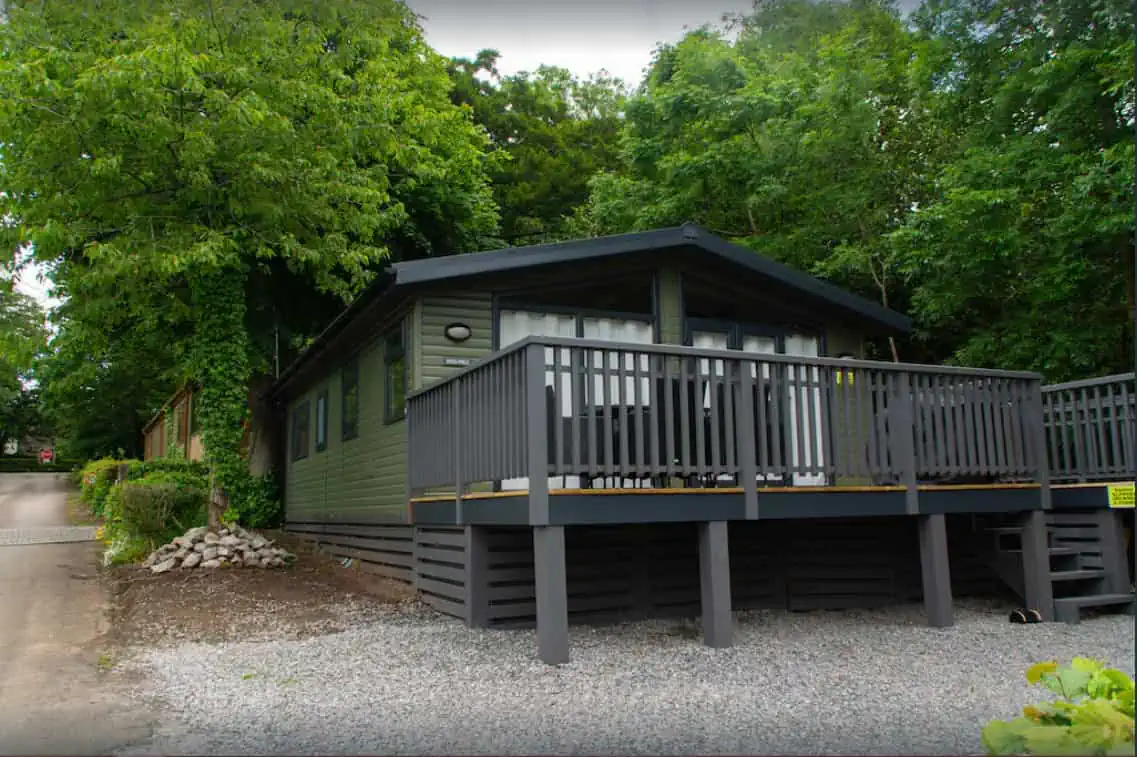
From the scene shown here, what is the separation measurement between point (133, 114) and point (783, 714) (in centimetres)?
954

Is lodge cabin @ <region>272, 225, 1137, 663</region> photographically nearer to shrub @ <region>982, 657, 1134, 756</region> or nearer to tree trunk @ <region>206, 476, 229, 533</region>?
tree trunk @ <region>206, 476, 229, 533</region>

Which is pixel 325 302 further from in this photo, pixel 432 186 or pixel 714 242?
pixel 714 242

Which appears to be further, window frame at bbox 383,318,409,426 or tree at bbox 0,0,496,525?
tree at bbox 0,0,496,525

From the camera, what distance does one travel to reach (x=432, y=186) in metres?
17.8

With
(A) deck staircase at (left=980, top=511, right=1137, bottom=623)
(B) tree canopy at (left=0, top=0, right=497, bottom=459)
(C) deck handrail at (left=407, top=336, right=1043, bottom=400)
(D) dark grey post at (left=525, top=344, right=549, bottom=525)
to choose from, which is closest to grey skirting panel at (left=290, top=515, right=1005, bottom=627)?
(A) deck staircase at (left=980, top=511, right=1137, bottom=623)

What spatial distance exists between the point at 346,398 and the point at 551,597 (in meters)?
6.71

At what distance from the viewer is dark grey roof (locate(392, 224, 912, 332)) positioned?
27.3 feet

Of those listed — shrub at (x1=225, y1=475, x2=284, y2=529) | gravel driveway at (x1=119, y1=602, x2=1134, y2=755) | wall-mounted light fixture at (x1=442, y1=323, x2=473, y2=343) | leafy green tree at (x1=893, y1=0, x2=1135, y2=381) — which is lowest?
gravel driveway at (x1=119, y1=602, x2=1134, y2=755)

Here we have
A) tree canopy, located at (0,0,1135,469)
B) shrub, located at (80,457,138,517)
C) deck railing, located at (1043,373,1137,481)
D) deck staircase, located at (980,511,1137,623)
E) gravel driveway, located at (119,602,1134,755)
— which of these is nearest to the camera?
gravel driveway, located at (119,602,1134,755)

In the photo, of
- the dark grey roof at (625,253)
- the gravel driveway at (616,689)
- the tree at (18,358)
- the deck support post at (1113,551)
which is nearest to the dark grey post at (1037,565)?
the gravel driveway at (616,689)

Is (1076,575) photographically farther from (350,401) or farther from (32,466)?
(32,466)

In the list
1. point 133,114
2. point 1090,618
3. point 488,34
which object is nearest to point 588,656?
point 488,34

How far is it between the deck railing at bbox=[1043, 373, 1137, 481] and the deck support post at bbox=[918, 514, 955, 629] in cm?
224

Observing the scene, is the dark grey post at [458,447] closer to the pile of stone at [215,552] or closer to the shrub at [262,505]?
the pile of stone at [215,552]
